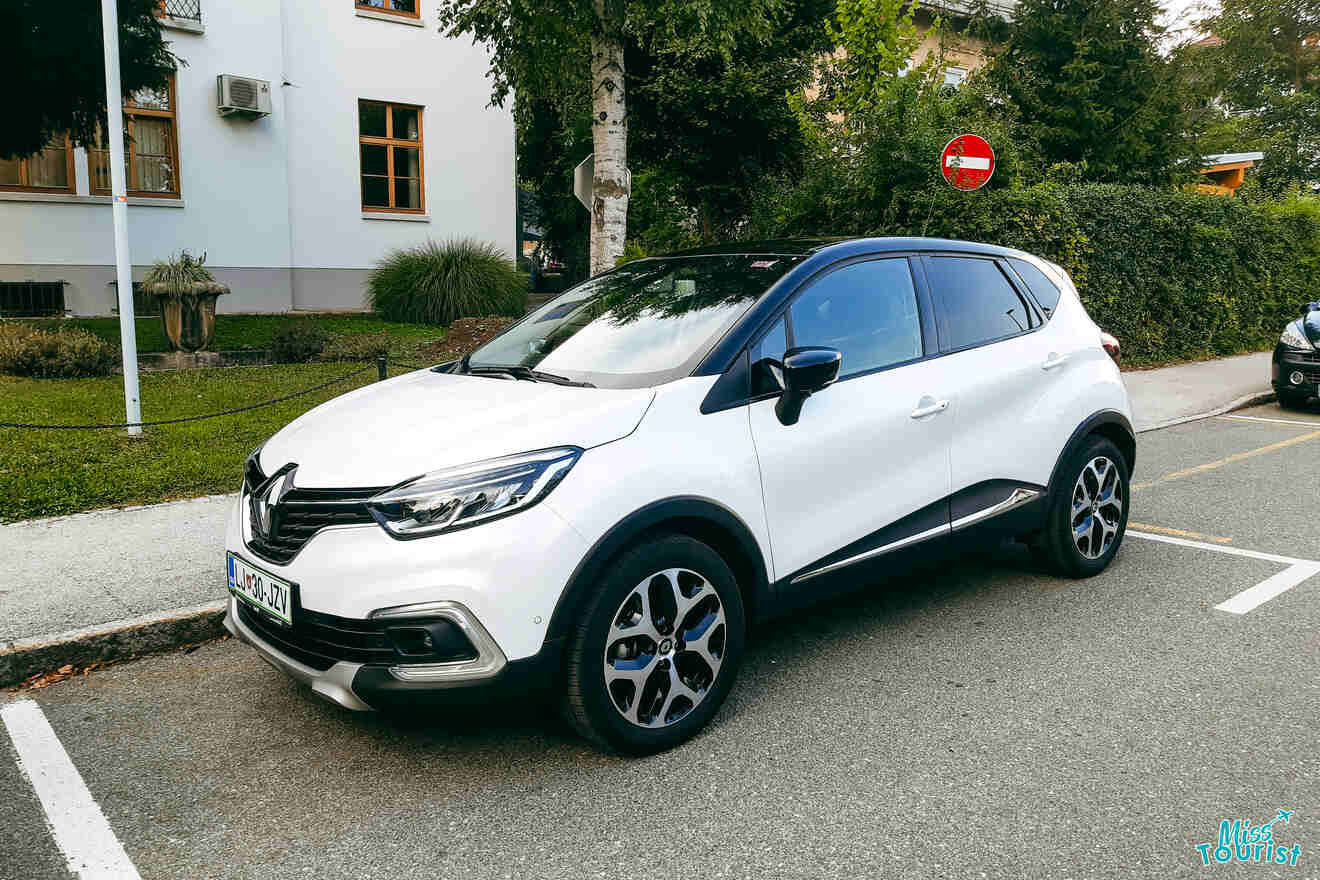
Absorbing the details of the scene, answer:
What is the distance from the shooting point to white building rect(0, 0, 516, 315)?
658 inches

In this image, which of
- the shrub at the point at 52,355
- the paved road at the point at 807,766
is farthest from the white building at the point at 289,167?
the paved road at the point at 807,766

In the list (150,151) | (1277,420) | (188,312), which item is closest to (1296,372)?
(1277,420)

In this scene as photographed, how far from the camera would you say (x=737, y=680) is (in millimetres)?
4055

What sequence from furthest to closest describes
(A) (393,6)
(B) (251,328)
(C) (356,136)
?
(A) (393,6), (C) (356,136), (B) (251,328)

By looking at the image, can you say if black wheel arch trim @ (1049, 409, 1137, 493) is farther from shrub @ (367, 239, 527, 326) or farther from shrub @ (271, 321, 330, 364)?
shrub @ (367, 239, 527, 326)

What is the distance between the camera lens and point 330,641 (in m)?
3.13

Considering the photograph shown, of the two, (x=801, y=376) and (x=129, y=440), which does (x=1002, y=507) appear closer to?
(x=801, y=376)

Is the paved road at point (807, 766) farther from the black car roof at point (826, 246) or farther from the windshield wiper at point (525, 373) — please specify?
the black car roof at point (826, 246)

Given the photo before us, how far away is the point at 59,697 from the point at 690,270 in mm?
3041

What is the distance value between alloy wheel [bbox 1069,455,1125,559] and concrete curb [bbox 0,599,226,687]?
161 inches

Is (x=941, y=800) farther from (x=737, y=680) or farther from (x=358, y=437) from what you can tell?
(x=358, y=437)

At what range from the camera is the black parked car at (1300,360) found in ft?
38.1

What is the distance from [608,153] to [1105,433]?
6423mm

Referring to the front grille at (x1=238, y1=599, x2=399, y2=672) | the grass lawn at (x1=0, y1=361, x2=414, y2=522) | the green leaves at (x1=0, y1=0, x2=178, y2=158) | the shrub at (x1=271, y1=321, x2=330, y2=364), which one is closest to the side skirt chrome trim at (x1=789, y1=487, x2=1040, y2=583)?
the front grille at (x1=238, y1=599, x2=399, y2=672)
